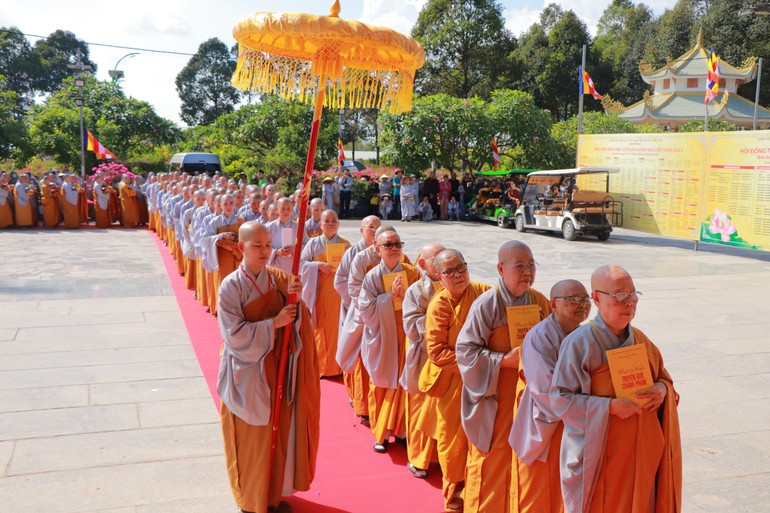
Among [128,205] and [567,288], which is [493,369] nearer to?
[567,288]

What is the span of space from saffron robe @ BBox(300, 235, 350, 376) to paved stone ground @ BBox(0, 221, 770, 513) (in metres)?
1.15

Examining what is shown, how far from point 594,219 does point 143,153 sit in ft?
79.3

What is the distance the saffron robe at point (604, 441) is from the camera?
298 cm

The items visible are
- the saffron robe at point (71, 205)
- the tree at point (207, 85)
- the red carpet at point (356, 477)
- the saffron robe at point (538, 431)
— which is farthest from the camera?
the tree at point (207, 85)

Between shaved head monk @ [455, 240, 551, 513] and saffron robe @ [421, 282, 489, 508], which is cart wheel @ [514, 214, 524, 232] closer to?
saffron robe @ [421, 282, 489, 508]

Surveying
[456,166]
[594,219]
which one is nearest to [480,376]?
[594,219]

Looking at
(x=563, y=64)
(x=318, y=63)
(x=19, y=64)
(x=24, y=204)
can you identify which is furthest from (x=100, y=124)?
(x=19, y=64)

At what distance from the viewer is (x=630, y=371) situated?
9.71 feet

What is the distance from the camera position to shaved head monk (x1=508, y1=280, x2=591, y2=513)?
3.20 metres

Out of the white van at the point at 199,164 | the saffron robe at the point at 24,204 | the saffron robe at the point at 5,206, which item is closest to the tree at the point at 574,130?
the white van at the point at 199,164

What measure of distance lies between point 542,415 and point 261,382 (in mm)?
1514

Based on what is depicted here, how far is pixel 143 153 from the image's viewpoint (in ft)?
111

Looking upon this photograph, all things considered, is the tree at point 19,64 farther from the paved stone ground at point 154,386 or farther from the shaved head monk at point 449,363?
the shaved head monk at point 449,363

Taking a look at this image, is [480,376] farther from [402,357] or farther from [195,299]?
[195,299]
